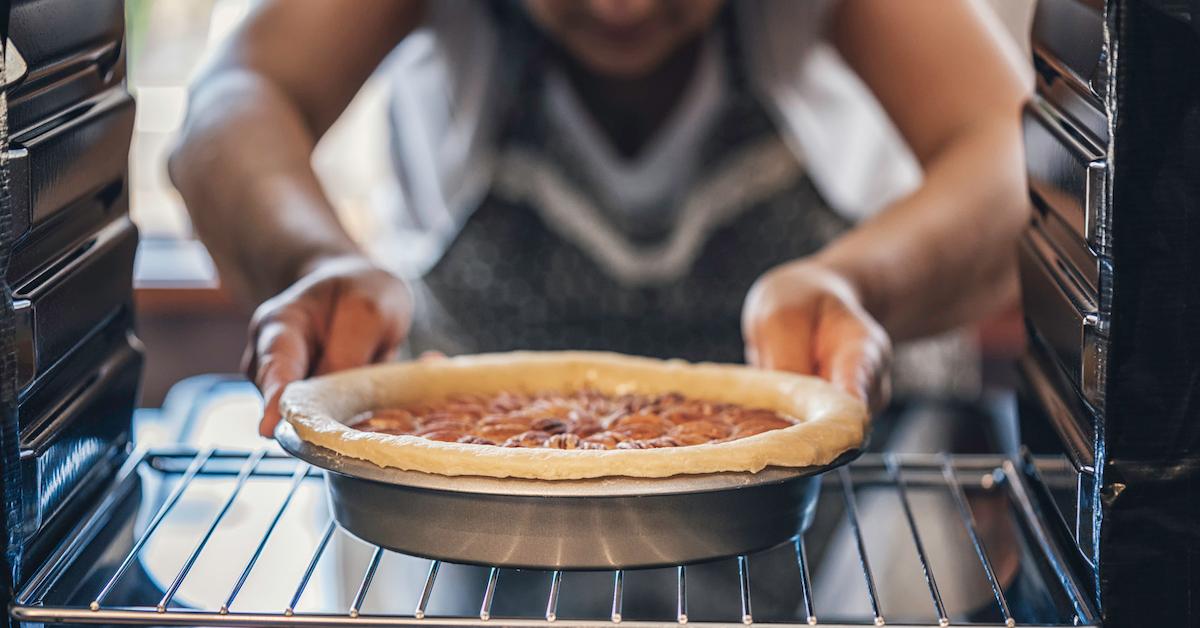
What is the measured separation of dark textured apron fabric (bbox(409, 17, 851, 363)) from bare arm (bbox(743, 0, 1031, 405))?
0.24 meters

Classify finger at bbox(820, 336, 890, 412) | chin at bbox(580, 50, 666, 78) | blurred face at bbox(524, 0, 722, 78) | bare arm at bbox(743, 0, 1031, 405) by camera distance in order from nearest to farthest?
finger at bbox(820, 336, 890, 412) → bare arm at bbox(743, 0, 1031, 405) → blurred face at bbox(524, 0, 722, 78) → chin at bbox(580, 50, 666, 78)

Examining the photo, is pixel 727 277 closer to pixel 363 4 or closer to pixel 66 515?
pixel 363 4

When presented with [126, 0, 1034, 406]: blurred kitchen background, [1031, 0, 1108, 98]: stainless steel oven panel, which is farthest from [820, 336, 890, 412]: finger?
[126, 0, 1034, 406]: blurred kitchen background

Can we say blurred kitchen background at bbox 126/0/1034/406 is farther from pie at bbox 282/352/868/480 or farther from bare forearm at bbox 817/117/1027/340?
pie at bbox 282/352/868/480

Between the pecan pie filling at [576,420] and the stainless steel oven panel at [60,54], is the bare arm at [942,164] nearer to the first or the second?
the pecan pie filling at [576,420]

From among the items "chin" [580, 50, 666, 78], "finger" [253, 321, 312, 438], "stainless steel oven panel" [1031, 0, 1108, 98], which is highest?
"stainless steel oven panel" [1031, 0, 1108, 98]

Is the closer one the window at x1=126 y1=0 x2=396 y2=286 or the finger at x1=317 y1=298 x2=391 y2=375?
the finger at x1=317 y1=298 x2=391 y2=375

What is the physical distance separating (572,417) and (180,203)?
228 cm

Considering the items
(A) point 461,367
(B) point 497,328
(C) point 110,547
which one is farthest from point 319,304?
(B) point 497,328

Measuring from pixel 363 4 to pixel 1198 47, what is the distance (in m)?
1.16

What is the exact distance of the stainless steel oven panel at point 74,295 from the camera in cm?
74

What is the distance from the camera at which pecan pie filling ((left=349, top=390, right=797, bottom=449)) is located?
36.2 inches

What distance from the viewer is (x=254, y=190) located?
1.35 m

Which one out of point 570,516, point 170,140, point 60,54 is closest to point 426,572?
point 570,516
